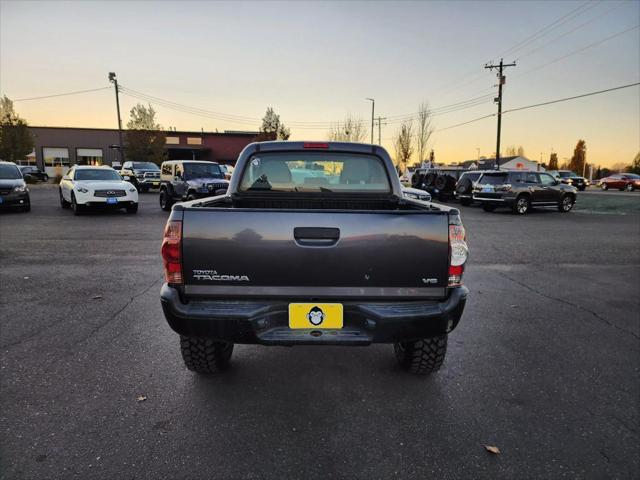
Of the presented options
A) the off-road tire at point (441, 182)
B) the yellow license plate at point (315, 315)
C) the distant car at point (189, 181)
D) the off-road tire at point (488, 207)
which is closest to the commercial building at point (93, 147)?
the off-road tire at point (441, 182)

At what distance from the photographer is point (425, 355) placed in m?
3.22

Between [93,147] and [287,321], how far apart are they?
211 feet

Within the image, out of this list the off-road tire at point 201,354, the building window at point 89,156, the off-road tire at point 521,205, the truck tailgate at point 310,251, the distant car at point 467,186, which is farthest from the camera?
the building window at point 89,156

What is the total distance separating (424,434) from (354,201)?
2160 millimetres

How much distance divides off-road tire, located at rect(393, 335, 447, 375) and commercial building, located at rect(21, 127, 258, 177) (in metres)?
56.5

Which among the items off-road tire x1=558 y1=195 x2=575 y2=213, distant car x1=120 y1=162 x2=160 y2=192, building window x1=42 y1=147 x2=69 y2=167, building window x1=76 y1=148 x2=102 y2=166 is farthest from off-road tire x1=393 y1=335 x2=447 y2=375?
building window x1=42 y1=147 x2=69 y2=167

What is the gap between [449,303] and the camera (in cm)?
271

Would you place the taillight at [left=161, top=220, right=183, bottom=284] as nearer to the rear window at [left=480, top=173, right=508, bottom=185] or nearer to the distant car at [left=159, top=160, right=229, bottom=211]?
the distant car at [left=159, top=160, right=229, bottom=211]

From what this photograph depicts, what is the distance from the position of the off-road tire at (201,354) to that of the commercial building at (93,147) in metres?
55.9

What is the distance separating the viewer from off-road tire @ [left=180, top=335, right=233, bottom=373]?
3.17m

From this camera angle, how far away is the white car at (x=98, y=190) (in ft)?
45.2

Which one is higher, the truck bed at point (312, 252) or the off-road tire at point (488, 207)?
the truck bed at point (312, 252)

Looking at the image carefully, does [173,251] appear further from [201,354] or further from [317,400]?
[317,400]

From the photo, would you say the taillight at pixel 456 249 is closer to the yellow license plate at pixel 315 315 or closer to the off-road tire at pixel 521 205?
the yellow license plate at pixel 315 315
